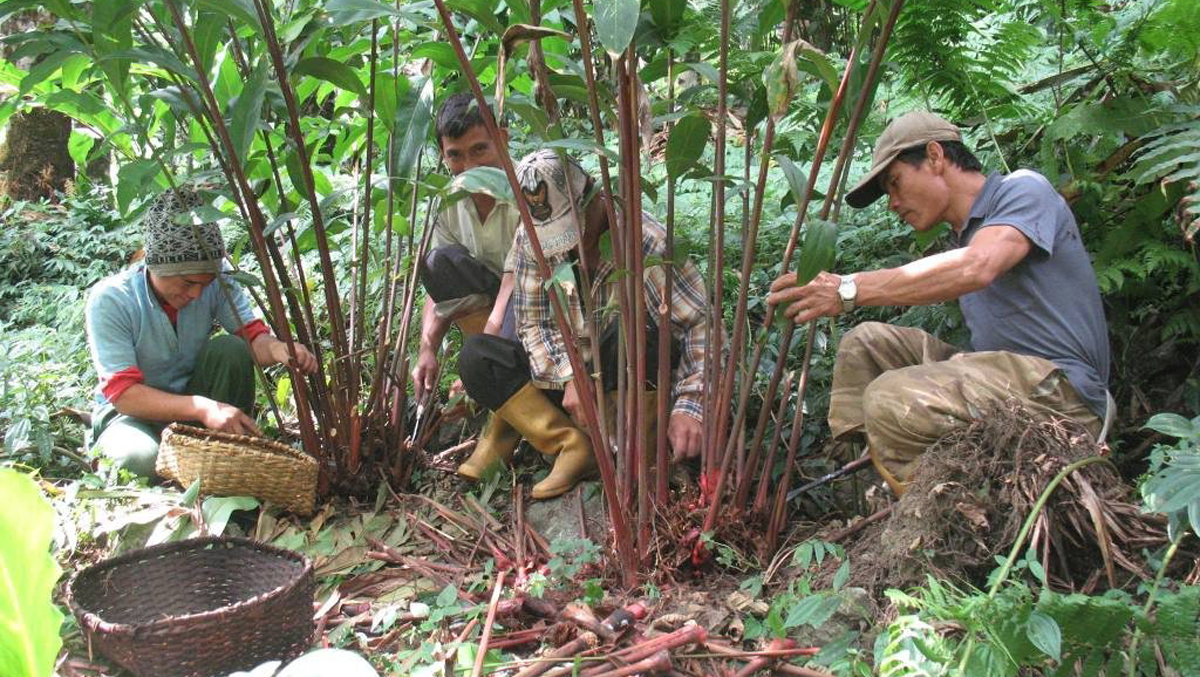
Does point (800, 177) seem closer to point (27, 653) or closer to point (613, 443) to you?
point (613, 443)

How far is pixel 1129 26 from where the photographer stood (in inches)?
113

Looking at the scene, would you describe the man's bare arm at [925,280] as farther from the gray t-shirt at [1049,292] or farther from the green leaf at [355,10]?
the green leaf at [355,10]

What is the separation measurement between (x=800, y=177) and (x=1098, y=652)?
113cm

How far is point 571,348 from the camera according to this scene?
2.15 meters

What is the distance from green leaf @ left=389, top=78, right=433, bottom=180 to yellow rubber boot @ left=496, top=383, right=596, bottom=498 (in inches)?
29.7

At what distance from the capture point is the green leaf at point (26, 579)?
106 cm

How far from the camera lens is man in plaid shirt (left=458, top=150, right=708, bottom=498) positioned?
252 centimetres

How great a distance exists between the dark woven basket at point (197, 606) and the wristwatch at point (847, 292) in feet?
4.33


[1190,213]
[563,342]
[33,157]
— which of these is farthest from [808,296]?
[33,157]

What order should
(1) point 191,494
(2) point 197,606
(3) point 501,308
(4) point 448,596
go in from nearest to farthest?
(4) point 448,596 → (2) point 197,606 → (1) point 191,494 → (3) point 501,308

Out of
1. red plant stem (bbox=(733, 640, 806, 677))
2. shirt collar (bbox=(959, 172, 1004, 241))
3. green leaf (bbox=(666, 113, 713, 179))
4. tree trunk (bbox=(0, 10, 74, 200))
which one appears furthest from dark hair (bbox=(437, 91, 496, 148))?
tree trunk (bbox=(0, 10, 74, 200))

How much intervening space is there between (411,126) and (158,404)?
1201 millimetres

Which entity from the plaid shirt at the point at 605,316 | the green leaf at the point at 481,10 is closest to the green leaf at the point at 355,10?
the green leaf at the point at 481,10

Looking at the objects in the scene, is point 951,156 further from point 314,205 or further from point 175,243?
point 175,243
